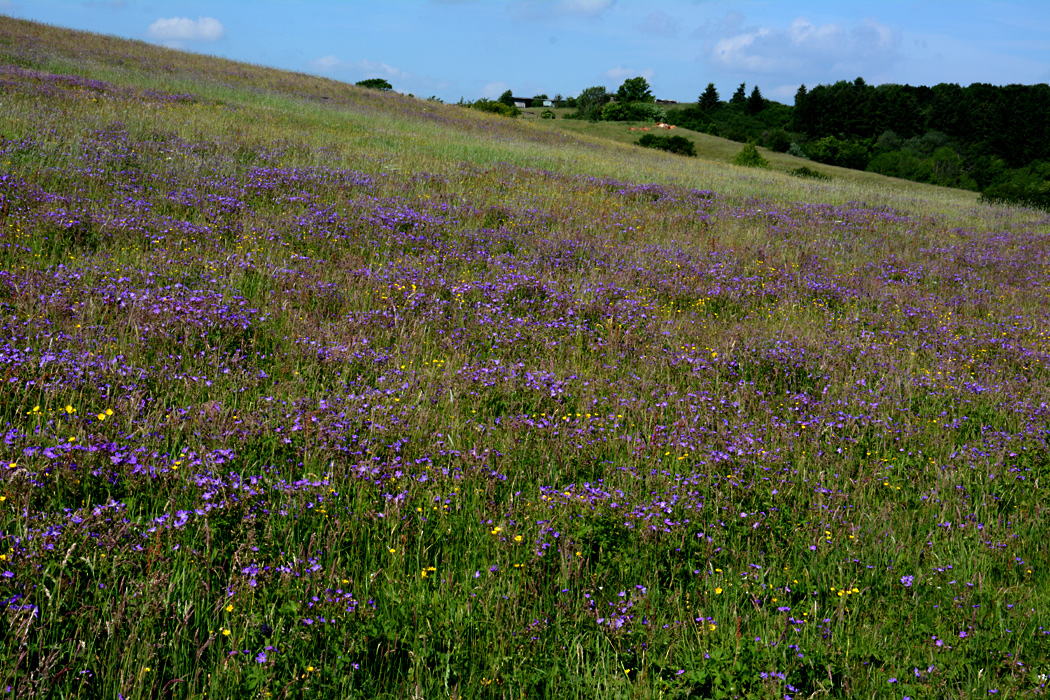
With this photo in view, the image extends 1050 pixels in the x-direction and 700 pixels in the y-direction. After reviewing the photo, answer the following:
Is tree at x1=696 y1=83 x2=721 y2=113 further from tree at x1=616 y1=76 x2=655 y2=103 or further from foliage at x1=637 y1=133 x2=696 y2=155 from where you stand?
foliage at x1=637 y1=133 x2=696 y2=155

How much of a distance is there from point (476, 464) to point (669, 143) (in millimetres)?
51103

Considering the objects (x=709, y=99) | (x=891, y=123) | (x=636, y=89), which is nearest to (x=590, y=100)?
(x=636, y=89)

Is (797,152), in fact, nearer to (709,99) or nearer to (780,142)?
(780,142)

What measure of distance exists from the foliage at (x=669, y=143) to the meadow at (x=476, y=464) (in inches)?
1675

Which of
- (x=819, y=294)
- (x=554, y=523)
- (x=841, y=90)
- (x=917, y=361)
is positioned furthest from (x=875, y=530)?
(x=841, y=90)

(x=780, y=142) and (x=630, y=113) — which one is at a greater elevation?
(x=630, y=113)

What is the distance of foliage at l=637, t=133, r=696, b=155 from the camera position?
4916 centimetres

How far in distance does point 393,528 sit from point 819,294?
813 cm

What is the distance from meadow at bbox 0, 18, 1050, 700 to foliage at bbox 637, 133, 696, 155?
4254cm

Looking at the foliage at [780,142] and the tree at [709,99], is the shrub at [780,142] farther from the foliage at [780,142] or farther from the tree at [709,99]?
the tree at [709,99]

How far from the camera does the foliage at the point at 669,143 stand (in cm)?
4916

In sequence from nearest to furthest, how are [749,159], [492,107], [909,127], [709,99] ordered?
1. [749,159]
2. [492,107]
3. [909,127]
4. [709,99]

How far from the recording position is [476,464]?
12.6 ft

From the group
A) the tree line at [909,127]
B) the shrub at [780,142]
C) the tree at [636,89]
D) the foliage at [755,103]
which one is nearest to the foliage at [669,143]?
the tree line at [909,127]
